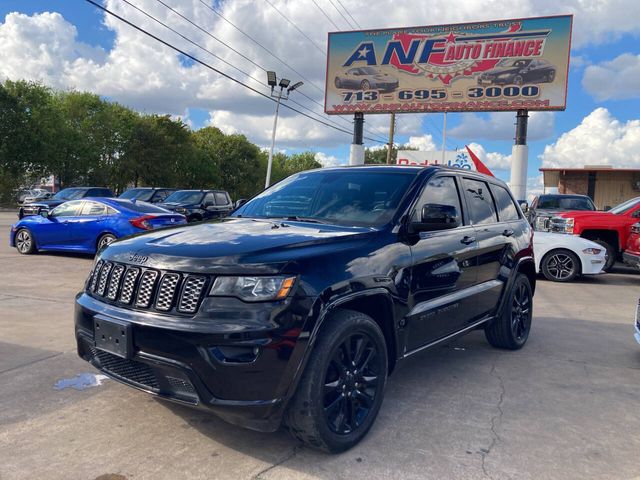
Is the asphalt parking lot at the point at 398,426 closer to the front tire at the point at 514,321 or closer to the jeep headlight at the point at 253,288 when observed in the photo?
the front tire at the point at 514,321

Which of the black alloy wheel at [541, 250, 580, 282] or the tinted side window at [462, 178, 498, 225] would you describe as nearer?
the tinted side window at [462, 178, 498, 225]

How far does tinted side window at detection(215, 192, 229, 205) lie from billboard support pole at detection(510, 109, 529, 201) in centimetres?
1394

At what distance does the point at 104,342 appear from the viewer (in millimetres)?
3166

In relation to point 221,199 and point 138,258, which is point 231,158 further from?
point 138,258

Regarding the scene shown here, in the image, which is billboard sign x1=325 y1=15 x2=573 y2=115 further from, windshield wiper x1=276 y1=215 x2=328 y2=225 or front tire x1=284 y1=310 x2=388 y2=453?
front tire x1=284 y1=310 x2=388 y2=453

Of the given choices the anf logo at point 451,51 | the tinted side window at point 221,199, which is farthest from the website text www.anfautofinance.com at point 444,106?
the tinted side window at point 221,199

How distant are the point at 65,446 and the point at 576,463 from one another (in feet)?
10.1

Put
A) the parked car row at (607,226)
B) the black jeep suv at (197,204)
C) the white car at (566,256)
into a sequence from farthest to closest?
1. the black jeep suv at (197,204)
2. the parked car row at (607,226)
3. the white car at (566,256)

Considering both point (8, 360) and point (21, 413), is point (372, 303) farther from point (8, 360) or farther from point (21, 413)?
point (8, 360)

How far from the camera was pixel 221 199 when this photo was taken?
734 inches

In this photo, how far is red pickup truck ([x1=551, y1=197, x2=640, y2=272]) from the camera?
38.0ft

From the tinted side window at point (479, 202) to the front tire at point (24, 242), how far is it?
10375 mm

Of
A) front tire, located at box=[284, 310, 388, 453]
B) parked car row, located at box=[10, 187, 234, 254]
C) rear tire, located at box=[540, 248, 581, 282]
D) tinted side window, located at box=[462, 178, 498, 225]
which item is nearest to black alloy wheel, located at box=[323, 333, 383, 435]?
front tire, located at box=[284, 310, 388, 453]

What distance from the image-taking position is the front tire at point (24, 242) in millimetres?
11914
